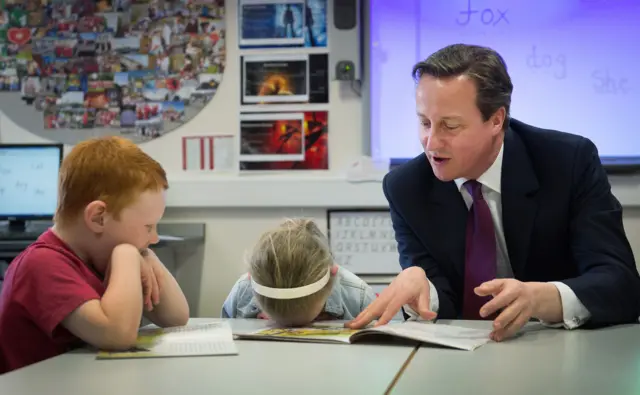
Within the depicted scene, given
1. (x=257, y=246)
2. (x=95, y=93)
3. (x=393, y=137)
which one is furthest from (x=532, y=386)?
(x=95, y=93)

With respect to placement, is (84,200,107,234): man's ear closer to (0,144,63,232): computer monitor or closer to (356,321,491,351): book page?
(356,321,491,351): book page

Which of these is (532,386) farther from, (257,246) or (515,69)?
(515,69)

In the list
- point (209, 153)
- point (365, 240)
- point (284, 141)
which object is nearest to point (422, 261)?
point (365, 240)

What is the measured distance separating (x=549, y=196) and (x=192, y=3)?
1.79m

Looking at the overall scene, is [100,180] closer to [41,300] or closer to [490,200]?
[41,300]

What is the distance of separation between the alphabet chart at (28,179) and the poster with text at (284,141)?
715 mm

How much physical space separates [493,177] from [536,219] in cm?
14

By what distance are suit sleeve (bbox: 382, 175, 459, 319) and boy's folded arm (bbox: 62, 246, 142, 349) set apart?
71 centimetres

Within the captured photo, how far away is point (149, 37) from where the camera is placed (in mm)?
3020

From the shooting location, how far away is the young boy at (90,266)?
1210 millimetres

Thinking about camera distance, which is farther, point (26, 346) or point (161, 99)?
point (161, 99)

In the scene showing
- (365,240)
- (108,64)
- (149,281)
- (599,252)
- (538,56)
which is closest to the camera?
(149,281)

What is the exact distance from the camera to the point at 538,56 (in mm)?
2779

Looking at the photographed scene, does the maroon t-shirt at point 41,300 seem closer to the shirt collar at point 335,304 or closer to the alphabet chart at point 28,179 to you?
the shirt collar at point 335,304
